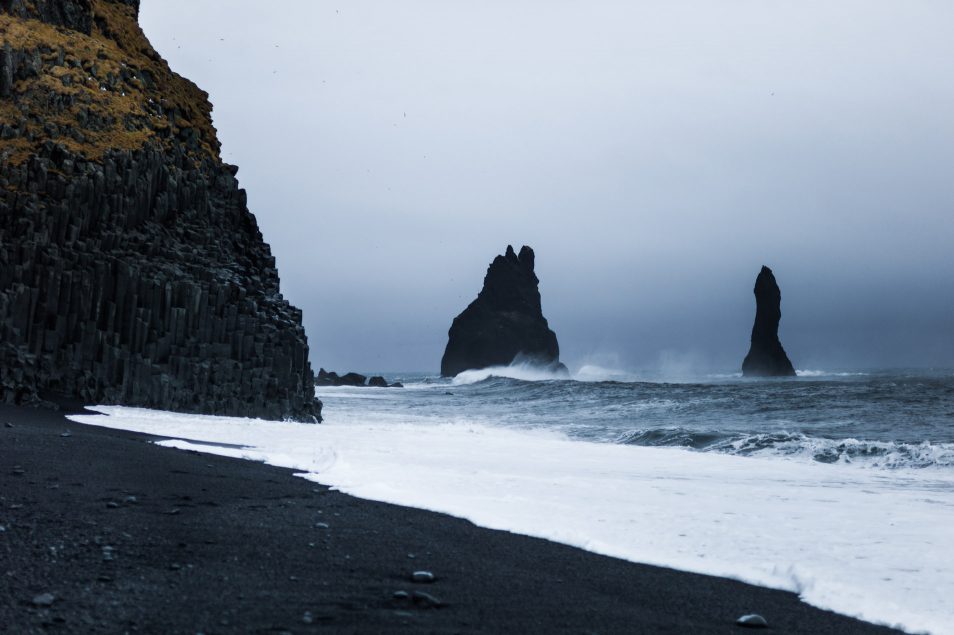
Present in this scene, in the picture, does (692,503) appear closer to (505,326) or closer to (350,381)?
(350,381)

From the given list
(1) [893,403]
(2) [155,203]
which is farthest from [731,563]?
(1) [893,403]

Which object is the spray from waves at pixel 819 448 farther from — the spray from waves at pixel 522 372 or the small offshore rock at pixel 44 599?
the spray from waves at pixel 522 372

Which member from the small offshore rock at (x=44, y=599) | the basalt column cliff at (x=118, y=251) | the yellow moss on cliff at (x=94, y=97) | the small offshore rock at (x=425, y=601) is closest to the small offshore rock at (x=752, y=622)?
the small offshore rock at (x=425, y=601)

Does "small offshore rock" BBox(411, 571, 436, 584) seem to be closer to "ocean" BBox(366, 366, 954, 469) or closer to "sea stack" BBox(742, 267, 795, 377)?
"ocean" BBox(366, 366, 954, 469)

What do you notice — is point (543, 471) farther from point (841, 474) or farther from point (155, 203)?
point (155, 203)

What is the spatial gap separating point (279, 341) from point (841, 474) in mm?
16083

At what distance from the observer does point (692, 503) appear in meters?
9.65

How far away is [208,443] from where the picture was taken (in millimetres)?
14266

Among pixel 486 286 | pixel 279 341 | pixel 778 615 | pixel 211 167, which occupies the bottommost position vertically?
pixel 778 615

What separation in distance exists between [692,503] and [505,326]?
113m

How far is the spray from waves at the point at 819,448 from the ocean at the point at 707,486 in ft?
0.15

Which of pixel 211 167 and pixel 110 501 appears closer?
pixel 110 501

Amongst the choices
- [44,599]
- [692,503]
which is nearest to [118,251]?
[692,503]

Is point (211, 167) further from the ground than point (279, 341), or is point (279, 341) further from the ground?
point (211, 167)
